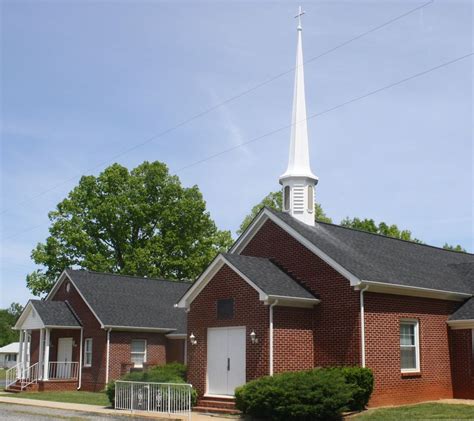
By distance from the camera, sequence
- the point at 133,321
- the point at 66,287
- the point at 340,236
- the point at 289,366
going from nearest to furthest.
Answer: the point at 289,366 → the point at 340,236 → the point at 133,321 → the point at 66,287

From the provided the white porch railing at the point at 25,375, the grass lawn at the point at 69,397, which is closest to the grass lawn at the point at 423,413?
the grass lawn at the point at 69,397

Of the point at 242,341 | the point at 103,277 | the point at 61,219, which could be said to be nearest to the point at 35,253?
the point at 61,219

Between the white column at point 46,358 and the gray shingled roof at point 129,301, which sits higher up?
the gray shingled roof at point 129,301

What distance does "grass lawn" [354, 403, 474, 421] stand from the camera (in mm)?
18656

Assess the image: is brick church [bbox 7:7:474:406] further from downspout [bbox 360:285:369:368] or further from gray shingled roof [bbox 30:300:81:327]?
gray shingled roof [bbox 30:300:81:327]

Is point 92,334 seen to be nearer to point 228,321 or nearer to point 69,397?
point 69,397

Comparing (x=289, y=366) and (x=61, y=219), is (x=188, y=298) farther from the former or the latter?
(x=61, y=219)

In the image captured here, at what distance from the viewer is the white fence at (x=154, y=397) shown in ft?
70.0

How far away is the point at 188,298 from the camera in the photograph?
24.7 m

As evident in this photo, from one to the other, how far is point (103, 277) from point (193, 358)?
1624cm

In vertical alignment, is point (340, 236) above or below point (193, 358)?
above

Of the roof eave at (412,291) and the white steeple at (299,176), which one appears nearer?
the roof eave at (412,291)

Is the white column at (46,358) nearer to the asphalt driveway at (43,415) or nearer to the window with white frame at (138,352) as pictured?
the window with white frame at (138,352)

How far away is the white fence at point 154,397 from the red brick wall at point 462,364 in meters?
10.3
